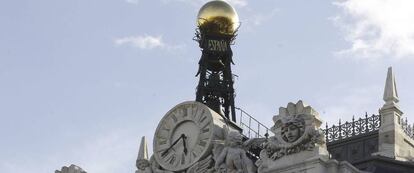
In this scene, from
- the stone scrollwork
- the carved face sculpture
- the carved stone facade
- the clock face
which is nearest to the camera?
the stone scrollwork

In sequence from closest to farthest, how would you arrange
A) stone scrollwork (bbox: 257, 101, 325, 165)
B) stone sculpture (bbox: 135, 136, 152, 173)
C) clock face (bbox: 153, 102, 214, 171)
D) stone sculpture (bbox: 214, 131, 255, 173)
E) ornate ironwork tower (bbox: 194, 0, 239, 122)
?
stone scrollwork (bbox: 257, 101, 325, 165), stone sculpture (bbox: 214, 131, 255, 173), clock face (bbox: 153, 102, 214, 171), stone sculpture (bbox: 135, 136, 152, 173), ornate ironwork tower (bbox: 194, 0, 239, 122)

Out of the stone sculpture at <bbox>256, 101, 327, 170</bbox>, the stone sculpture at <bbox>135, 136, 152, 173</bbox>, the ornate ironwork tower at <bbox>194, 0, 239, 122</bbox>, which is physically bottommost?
the stone sculpture at <bbox>256, 101, 327, 170</bbox>

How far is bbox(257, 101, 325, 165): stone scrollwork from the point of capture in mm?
36156

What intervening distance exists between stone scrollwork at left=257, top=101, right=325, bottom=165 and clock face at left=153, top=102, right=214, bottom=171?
333 centimetres

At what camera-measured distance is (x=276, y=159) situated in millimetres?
37031

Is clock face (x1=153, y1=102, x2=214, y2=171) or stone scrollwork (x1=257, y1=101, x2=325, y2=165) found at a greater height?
clock face (x1=153, y1=102, x2=214, y2=171)

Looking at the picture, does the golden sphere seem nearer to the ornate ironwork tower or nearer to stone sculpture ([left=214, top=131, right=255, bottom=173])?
the ornate ironwork tower

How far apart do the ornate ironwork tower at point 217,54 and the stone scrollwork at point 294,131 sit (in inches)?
492

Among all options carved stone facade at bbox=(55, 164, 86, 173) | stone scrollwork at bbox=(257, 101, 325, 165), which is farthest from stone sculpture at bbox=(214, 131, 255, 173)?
carved stone facade at bbox=(55, 164, 86, 173)

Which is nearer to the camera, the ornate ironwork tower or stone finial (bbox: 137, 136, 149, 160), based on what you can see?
stone finial (bbox: 137, 136, 149, 160)

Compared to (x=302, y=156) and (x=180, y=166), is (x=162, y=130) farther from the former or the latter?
(x=302, y=156)

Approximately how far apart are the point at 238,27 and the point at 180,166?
10826mm

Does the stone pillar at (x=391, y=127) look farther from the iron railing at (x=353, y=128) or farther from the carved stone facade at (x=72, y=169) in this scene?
the carved stone facade at (x=72, y=169)

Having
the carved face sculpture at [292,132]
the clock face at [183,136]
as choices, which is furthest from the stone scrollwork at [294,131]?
the clock face at [183,136]
